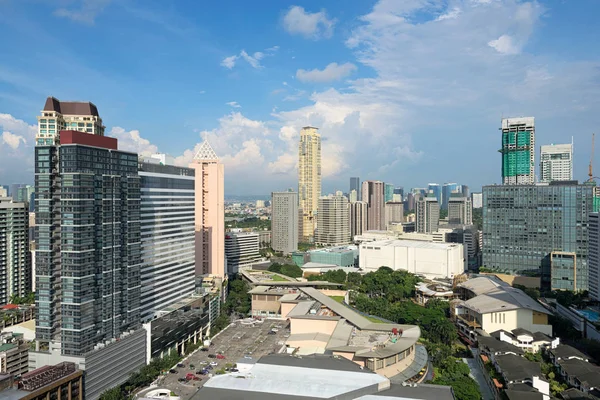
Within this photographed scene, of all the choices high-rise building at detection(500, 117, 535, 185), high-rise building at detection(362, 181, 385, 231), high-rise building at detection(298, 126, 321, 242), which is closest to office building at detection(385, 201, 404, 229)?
high-rise building at detection(362, 181, 385, 231)

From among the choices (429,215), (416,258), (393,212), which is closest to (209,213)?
(416,258)

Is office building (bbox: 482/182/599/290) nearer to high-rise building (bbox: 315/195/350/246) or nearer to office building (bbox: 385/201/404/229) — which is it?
high-rise building (bbox: 315/195/350/246)

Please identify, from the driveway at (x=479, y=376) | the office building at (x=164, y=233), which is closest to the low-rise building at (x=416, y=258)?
the driveway at (x=479, y=376)

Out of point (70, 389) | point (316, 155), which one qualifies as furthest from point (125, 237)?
point (316, 155)

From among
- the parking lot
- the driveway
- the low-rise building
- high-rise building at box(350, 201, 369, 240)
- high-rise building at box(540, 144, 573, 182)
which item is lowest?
the driveway

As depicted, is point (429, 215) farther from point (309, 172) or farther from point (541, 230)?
point (541, 230)

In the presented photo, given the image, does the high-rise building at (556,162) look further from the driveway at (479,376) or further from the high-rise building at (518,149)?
the driveway at (479,376)
